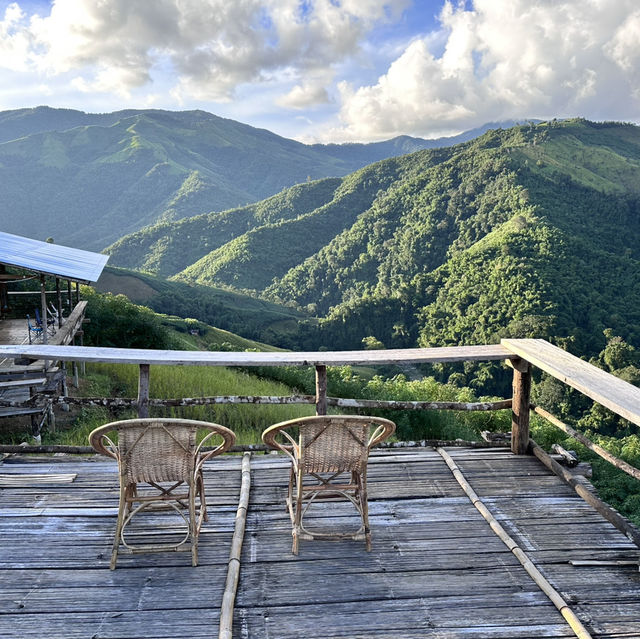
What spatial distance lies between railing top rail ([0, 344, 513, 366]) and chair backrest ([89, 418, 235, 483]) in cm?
86

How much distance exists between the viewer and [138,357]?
151 inches

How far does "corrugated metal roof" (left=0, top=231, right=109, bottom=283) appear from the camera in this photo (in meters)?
9.86

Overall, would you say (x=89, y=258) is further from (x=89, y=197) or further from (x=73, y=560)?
(x=89, y=197)

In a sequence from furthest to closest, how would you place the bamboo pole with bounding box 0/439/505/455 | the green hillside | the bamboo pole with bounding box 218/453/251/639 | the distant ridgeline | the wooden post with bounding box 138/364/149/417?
the distant ridgeline, the green hillside, the bamboo pole with bounding box 0/439/505/455, the wooden post with bounding box 138/364/149/417, the bamboo pole with bounding box 218/453/251/639

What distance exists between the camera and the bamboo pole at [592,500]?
3293 mm

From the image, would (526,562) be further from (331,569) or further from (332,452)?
(332,452)

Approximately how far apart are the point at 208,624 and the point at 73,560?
952mm

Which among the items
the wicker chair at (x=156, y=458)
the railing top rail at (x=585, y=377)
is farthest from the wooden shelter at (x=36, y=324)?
the railing top rail at (x=585, y=377)

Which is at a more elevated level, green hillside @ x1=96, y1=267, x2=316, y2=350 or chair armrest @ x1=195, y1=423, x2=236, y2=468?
chair armrest @ x1=195, y1=423, x2=236, y2=468

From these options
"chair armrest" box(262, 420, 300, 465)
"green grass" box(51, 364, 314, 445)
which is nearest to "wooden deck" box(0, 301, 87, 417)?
"green grass" box(51, 364, 314, 445)

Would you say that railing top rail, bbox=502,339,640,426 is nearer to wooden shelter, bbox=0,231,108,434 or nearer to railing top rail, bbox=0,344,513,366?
railing top rail, bbox=0,344,513,366

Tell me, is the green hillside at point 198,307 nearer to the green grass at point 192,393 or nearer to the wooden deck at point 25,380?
the green grass at point 192,393

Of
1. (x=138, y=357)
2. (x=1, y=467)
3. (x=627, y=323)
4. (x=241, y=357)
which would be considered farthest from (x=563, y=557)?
(x=627, y=323)

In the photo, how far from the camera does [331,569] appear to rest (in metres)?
2.91
